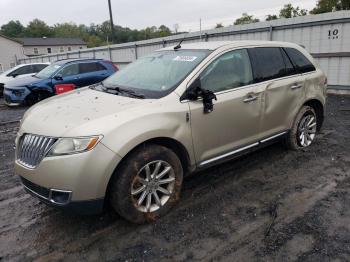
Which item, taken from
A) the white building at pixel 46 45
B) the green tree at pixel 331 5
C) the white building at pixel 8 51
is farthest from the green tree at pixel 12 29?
the green tree at pixel 331 5

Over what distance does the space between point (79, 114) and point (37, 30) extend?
113681mm

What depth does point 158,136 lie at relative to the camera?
3139 millimetres

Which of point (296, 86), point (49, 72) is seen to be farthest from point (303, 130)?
point (49, 72)

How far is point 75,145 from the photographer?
9.05ft

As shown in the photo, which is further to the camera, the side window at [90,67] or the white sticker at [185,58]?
the side window at [90,67]

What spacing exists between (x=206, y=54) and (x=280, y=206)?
1925 millimetres

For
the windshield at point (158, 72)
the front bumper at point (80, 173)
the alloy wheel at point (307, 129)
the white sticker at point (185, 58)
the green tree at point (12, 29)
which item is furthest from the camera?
the green tree at point (12, 29)

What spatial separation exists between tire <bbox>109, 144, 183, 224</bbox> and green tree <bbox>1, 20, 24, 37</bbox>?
115 m

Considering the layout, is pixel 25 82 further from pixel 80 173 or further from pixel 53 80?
pixel 80 173

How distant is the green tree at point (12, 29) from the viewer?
4045 inches

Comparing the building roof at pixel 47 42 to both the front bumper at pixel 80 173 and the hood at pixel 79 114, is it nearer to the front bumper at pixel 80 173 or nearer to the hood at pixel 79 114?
the hood at pixel 79 114

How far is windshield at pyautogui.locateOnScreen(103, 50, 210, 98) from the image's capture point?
3.54 m

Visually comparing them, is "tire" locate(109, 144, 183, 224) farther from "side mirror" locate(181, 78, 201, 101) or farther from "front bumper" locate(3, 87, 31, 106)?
"front bumper" locate(3, 87, 31, 106)

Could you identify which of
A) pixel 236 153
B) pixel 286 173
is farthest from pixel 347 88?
pixel 236 153
